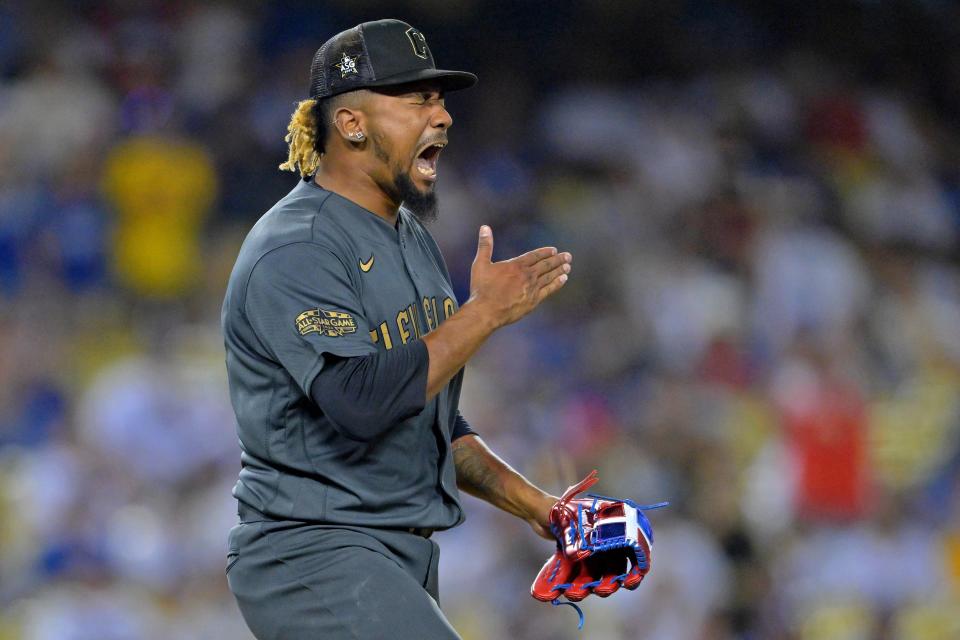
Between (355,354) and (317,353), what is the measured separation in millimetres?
72

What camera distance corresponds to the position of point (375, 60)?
2.91 metres

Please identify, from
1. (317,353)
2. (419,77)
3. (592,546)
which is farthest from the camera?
(592,546)

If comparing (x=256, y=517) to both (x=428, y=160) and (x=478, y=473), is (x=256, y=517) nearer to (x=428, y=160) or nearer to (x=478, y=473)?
(x=478, y=473)

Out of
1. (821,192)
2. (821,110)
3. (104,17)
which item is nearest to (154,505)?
(104,17)

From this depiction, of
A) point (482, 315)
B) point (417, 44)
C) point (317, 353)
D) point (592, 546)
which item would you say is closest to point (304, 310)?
point (317, 353)

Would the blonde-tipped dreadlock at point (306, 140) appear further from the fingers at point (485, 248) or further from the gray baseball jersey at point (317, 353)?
the fingers at point (485, 248)

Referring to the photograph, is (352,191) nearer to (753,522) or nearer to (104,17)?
(753,522)

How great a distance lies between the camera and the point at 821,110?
9164mm

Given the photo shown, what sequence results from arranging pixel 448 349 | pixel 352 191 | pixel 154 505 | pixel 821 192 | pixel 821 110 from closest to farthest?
→ pixel 448 349 < pixel 352 191 < pixel 154 505 < pixel 821 192 < pixel 821 110

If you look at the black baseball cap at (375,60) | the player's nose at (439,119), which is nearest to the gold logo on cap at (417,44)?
the black baseball cap at (375,60)

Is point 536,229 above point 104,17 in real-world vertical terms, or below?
below

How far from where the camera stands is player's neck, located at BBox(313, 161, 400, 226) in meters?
2.96

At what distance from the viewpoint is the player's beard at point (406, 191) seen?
2.94 metres

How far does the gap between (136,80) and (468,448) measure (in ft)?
17.1
